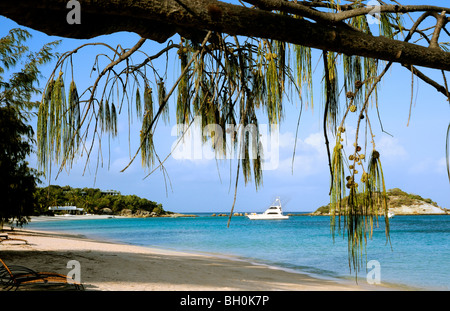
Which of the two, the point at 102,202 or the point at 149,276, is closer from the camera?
the point at 149,276

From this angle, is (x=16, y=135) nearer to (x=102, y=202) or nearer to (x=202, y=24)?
(x=202, y=24)

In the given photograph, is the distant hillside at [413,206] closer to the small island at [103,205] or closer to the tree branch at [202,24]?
the small island at [103,205]

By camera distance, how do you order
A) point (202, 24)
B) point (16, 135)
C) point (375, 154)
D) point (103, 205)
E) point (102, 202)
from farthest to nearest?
point (103, 205), point (102, 202), point (16, 135), point (375, 154), point (202, 24)

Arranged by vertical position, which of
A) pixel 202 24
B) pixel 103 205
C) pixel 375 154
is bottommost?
pixel 103 205

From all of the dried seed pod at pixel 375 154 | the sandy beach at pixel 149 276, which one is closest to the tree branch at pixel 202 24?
the dried seed pod at pixel 375 154

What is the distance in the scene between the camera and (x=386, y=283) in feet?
33.1

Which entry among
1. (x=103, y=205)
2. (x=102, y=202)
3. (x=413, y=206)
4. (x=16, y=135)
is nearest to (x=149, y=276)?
(x=16, y=135)

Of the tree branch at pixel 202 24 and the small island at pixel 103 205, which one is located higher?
the tree branch at pixel 202 24

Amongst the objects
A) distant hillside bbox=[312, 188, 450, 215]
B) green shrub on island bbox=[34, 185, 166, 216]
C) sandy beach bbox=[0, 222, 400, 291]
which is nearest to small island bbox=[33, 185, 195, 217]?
green shrub on island bbox=[34, 185, 166, 216]

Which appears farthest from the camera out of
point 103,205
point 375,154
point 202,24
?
point 103,205

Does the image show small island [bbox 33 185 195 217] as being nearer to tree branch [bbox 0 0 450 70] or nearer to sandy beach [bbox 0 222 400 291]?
sandy beach [bbox 0 222 400 291]
